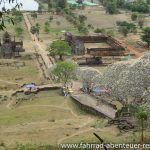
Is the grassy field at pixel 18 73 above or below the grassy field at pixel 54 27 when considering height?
below

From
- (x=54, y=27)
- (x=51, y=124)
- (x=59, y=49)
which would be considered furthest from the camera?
(x=54, y=27)

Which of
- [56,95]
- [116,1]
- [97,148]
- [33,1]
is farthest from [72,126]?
[33,1]

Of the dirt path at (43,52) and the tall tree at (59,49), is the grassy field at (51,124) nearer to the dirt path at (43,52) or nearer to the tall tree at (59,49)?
the dirt path at (43,52)

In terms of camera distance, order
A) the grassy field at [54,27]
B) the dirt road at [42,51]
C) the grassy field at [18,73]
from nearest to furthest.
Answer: the grassy field at [18,73], the dirt road at [42,51], the grassy field at [54,27]

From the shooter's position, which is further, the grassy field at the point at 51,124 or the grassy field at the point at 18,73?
the grassy field at the point at 18,73

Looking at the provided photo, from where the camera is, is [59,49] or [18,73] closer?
[18,73]

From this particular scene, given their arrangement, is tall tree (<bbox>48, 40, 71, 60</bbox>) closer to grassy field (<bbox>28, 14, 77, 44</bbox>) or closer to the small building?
the small building

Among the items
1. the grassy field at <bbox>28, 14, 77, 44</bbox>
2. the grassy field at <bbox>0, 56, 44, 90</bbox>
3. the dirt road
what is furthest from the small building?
the grassy field at <bbox>28, 14, 77, 44</bbox>

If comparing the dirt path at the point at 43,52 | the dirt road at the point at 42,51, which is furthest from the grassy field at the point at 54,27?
the dirt path at the point at 43,52

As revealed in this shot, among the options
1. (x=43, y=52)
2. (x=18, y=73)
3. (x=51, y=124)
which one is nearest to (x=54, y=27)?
(x=43, y=52)

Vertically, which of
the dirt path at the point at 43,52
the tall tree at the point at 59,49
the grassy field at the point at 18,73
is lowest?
the grassy field at the point at 18,73

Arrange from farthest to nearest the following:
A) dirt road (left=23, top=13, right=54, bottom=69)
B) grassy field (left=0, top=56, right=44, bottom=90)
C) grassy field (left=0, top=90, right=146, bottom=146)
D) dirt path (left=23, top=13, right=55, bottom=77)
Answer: dirt road (left=23, top=13, right=54, bottom=69) → dirt path (left=23, top=13, right=55, bottom=77) → grassy field (left=0, top=56, right=44, bottom=90) → grassy field (left=0, top=90, right=146, bottom=146)

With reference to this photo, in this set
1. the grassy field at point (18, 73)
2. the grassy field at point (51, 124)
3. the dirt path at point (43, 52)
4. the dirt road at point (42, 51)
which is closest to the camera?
the grassy field at point (51, 124)

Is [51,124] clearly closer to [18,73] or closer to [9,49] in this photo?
[18,73]
